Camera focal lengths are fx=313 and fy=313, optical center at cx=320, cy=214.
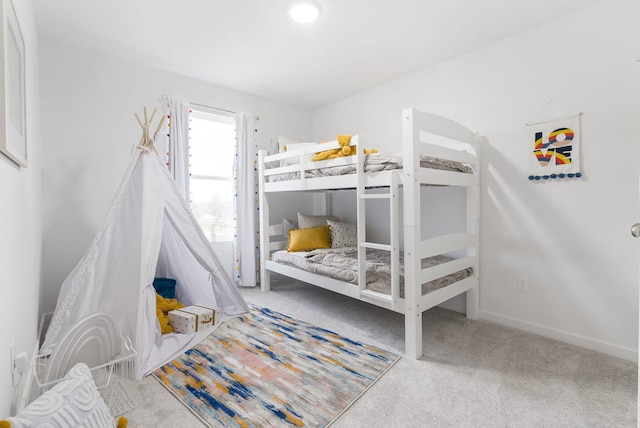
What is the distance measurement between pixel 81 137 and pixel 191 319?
6.44ft

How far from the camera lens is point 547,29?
7.80 feet

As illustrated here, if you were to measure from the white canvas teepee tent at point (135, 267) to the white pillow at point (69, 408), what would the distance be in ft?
2.44

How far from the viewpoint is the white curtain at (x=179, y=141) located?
328 cm

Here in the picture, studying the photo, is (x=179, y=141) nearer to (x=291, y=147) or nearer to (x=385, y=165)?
(x=291, y=147)

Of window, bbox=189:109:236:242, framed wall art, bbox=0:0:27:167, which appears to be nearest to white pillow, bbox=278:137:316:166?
window, bbox=189:109:236:242

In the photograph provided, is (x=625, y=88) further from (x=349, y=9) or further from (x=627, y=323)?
(x=349, y=9)

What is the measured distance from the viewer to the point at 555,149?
2.35 m

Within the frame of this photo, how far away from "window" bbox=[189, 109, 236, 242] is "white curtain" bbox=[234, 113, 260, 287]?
128 millimetres

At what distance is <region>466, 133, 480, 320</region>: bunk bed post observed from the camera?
9.00 feet

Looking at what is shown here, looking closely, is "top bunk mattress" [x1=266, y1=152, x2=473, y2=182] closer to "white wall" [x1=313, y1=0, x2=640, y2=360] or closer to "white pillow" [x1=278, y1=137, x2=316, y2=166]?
"white pillow" [x1=278, y1=137, x2=316, y2=166]

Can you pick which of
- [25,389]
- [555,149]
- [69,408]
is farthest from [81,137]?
[555,149]

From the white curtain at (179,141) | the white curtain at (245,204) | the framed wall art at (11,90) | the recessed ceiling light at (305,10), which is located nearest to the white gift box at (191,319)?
the white curtain at (245,204)

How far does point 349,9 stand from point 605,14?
1747mm

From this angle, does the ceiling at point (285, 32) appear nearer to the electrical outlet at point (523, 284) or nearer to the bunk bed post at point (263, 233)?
the bunk bed post at point (263, 233)
